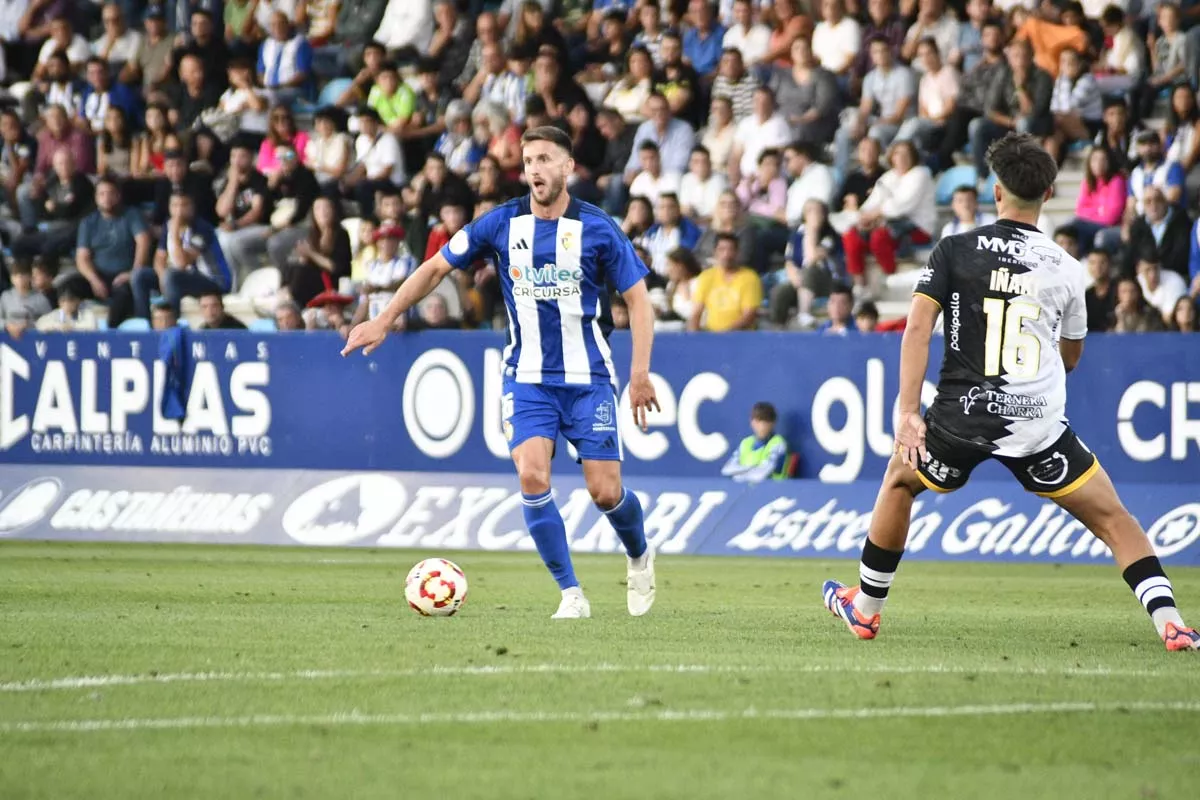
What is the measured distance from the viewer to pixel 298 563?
587 inches

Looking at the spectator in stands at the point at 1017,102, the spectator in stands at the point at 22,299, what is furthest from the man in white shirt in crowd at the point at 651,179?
the spectator in stands at the point at 22,299

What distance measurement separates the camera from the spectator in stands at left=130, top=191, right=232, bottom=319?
2112 cm

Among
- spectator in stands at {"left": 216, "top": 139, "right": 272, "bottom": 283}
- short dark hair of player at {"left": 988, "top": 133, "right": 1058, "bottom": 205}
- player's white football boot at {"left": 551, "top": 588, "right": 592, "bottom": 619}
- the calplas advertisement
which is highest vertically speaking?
short dark hair of player at {"left": 988, "top": 133, "right": 1058, "bottom": 205}

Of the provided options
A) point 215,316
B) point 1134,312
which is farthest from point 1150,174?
point 215,316

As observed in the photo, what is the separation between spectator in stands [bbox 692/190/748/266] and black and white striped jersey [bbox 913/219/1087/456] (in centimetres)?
1100

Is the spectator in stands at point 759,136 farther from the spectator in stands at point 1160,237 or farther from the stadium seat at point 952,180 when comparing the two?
the spectator in stands at point 1160,237

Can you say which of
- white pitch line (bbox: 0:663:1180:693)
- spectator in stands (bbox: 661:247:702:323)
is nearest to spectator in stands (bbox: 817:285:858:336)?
spectator in stands (bbox: 661:247:702:323)

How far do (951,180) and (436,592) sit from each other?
10958 millimetres

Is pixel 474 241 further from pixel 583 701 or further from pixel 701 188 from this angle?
pixel 701 188

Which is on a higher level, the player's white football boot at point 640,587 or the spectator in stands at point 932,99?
the spectator in stands at point 932,99

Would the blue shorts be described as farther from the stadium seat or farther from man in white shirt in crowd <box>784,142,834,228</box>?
the stadium seat

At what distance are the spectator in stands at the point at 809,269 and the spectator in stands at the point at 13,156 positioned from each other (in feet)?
34.0

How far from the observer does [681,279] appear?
729 inches

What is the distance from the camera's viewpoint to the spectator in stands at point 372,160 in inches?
859
